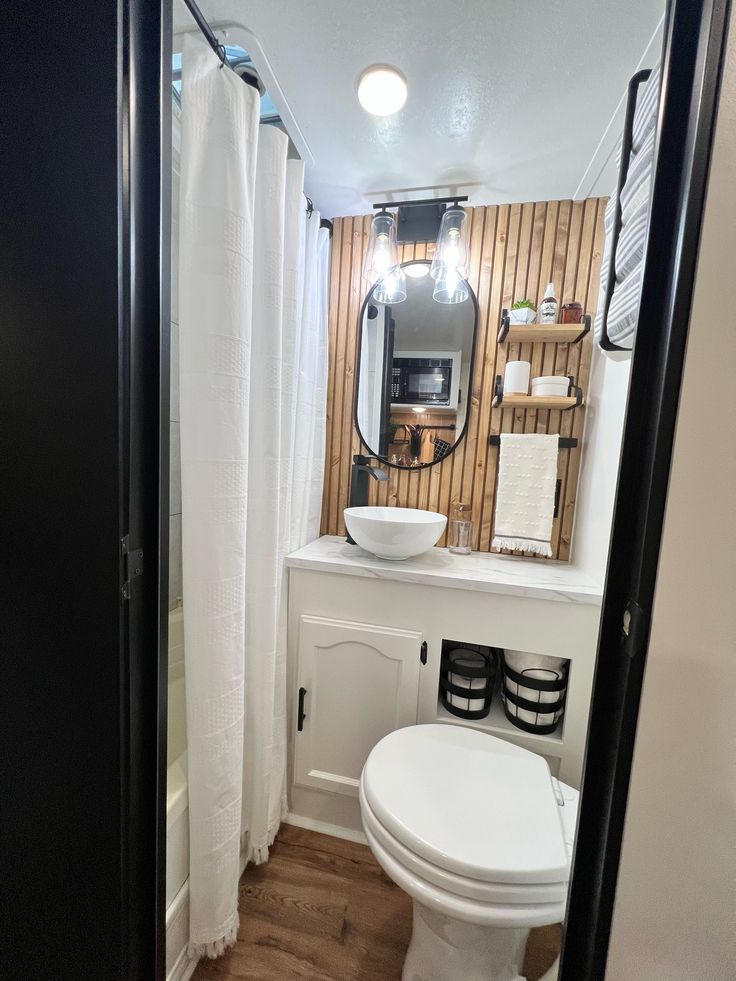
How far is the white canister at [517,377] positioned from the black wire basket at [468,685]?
969 mm

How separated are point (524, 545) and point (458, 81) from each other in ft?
4.38

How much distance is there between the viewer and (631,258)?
712 mm

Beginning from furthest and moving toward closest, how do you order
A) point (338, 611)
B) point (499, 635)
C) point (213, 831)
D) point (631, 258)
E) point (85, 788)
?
1. point (338, 611)
2. point (499, 635)
3. point (213, 831)
4. point (631, 258)
5. point (85, 788)

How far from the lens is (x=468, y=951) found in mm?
813

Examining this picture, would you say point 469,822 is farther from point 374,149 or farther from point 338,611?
point 374,149

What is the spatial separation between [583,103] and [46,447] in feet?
4.64

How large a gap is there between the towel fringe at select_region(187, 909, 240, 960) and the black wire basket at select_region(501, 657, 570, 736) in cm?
92

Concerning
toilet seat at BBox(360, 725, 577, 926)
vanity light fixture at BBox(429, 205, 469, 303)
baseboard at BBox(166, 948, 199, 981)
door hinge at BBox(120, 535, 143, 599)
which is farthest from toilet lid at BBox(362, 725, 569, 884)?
vanity light fixture at BBox(429, 205, 469, 303)

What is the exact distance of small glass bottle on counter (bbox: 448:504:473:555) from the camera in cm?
149

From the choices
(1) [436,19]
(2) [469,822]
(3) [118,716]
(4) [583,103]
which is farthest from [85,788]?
(4) [583,103]

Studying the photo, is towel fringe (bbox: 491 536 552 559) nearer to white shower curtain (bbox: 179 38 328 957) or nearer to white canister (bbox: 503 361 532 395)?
white canister (bbox: 503 361 532 395)

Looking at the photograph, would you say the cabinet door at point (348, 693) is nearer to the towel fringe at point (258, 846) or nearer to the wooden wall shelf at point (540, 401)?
the towel fringe at point (258, 846)

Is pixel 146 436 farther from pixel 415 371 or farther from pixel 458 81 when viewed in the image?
pixel 415 371

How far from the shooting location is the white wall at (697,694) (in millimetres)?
407
